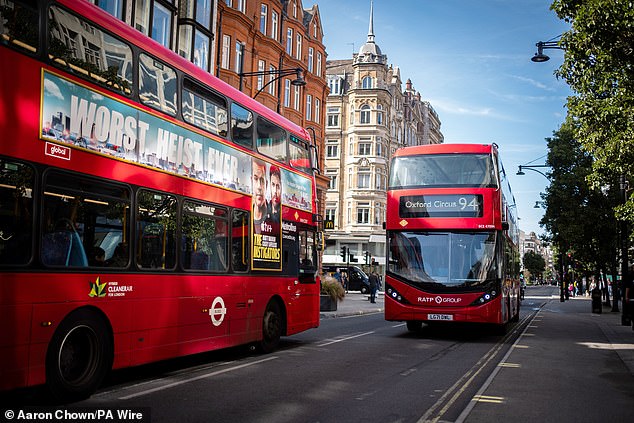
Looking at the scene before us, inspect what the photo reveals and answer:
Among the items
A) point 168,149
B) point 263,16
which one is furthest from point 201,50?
point 168,149

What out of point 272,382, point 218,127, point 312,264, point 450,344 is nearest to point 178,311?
point 272,382

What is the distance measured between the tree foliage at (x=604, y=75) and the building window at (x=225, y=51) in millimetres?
25826

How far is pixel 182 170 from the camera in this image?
997cm

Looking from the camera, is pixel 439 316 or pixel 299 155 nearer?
pixel 299 155

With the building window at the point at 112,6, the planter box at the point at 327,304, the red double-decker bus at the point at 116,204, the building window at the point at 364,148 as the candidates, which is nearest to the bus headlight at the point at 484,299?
the red double-decker bus at the point at 116,204

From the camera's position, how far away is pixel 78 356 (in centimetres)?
Result: 769

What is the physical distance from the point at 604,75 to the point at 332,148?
201 feet

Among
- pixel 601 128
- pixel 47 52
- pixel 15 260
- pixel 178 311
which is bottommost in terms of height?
pixel 178 311

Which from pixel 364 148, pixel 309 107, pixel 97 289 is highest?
pixel 364 148

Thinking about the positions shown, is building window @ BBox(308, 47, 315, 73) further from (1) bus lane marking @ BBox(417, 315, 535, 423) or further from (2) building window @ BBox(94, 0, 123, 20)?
(1) bus lane marking @ BBox(417, 315, 535, 423)

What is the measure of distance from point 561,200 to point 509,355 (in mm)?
23738

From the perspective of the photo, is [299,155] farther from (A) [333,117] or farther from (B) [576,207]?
(A) [333,117]

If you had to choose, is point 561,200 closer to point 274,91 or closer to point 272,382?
point 274,91

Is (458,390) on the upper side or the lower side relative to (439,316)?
lower
